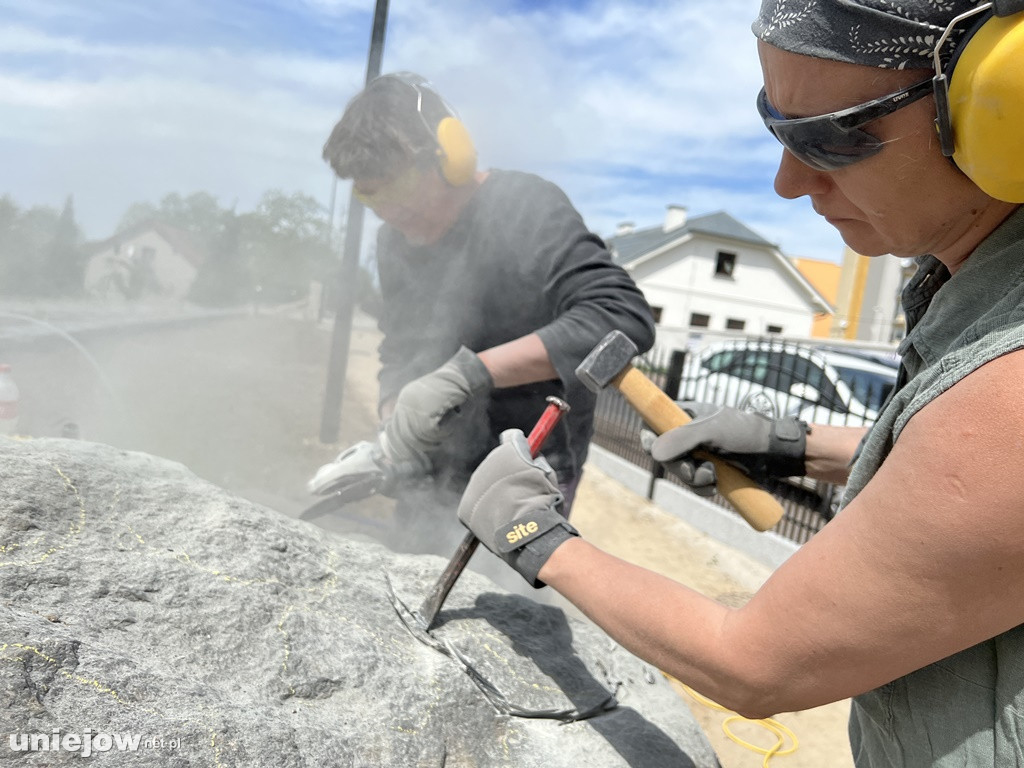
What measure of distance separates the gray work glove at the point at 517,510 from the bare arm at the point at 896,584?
0.82 feet

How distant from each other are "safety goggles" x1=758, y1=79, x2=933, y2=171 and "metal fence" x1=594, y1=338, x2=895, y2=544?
364cm

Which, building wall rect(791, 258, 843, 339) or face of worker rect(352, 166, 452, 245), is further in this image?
building wall rect(791, 258, 843, 339)

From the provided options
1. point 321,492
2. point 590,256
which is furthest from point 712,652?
point 321,492

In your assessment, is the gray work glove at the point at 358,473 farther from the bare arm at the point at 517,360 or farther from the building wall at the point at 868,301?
the building wall at the point at 868,301

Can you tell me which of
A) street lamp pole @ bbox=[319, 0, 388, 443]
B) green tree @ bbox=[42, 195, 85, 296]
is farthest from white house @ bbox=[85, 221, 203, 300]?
street lamp pole @ bbox=[319, 0, 388, 443]

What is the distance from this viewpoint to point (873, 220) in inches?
36.6

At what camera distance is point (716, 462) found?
65.9 inches

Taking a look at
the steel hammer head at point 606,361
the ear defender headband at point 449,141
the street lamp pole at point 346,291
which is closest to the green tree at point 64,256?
the street lamp pole at point 346,291

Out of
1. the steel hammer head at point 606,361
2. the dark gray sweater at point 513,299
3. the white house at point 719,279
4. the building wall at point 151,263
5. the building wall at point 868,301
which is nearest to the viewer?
the steel hammer head at point 606,361

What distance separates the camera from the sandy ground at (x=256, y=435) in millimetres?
3199

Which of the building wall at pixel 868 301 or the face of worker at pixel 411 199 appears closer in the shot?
the face of worker at pixel 411 199

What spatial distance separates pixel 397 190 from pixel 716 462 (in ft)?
3.98

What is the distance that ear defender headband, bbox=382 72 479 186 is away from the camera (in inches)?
80.3

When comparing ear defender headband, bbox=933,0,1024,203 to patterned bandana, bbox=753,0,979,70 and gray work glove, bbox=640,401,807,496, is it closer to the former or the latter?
patterned bandana, bbox=753,0,979,70
